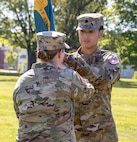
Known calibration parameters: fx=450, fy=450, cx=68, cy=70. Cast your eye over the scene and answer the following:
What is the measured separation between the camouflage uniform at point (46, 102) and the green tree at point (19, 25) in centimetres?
4234

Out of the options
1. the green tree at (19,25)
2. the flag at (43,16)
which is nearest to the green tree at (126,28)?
the green tree at (19,25)

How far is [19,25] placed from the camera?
1896 inches

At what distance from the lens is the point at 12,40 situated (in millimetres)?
47094

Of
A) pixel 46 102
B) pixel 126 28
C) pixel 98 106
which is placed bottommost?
pixel 126 28

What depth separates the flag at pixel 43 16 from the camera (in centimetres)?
407

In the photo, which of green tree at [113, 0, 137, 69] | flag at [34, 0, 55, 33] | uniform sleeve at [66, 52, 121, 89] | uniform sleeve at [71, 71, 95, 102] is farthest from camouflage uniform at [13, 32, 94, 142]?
green tree at [113, 0, 137, 69]

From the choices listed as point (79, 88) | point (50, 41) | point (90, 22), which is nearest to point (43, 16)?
point (90, 22)

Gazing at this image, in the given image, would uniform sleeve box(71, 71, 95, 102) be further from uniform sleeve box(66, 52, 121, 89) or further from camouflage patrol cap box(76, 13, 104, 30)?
camouflage patrol cap box(76, 13, 104, 30)

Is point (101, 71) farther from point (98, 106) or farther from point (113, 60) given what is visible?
point (98, 106)

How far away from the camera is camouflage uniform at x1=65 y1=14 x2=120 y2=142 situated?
387cm

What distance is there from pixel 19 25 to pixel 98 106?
44822 mm

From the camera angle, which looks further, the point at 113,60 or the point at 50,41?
the point at 113,60

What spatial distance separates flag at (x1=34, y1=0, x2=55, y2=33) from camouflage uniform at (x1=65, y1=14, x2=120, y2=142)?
317 millimetres

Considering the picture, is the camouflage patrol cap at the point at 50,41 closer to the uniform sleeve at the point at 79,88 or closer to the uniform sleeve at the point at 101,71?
the uniform sleeve at the point at 79,88
